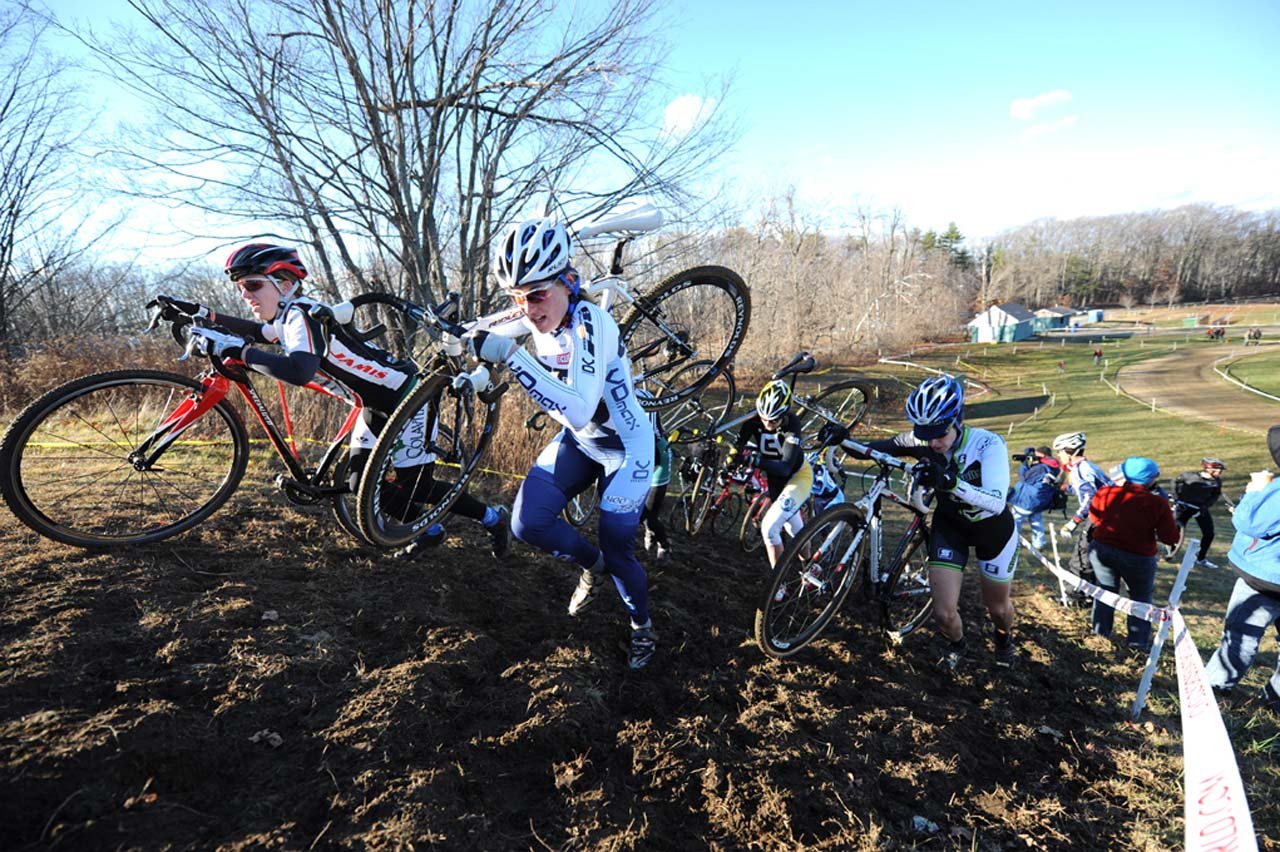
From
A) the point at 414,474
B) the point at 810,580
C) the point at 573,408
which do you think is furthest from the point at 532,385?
the point at 810,580

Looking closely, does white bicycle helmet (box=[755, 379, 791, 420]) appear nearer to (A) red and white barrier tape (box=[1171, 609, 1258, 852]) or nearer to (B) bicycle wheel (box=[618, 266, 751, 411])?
(B) bicycle wheel (box=[618, 266, 751, 411])

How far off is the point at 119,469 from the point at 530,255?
3861 millimetres

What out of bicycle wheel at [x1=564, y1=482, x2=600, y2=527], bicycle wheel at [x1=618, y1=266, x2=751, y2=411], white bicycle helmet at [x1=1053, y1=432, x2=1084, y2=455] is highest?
bicycle wheel at [x1=618, y1=266, x2=751, y2=411]

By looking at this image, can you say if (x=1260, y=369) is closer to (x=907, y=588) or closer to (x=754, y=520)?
(x=754, y=520)

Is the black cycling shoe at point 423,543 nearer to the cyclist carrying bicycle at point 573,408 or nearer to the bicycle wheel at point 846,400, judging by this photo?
the cyclist carrying bicycle at point 573,408

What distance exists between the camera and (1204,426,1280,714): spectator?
4391mm

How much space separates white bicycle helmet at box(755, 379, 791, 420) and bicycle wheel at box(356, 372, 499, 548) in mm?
3080

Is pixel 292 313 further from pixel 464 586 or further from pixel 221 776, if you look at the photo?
pixel 221 776

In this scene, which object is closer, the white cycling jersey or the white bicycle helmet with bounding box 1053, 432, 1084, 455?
the white cycling jersey

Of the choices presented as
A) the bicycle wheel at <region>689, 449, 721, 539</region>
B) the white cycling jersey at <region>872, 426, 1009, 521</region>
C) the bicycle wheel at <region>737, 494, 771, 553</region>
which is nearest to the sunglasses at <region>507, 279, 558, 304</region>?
the white cycling jersey at <region>872, 426, 1009, 521</region>

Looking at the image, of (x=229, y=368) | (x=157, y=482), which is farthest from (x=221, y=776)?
(x=157, y=482)

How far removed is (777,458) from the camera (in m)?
6.06

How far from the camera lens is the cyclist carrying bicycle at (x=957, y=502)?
4078 millimetres

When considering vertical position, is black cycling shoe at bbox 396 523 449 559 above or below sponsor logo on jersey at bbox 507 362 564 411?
below
